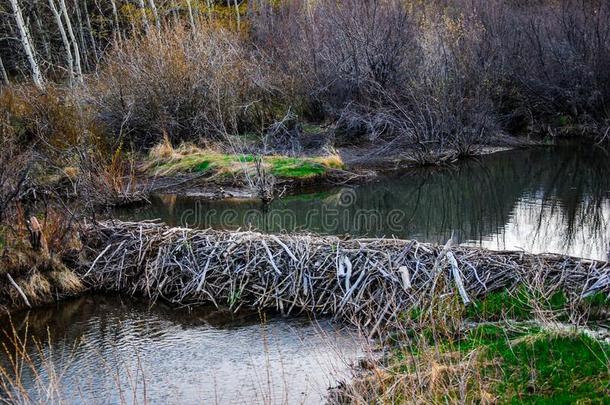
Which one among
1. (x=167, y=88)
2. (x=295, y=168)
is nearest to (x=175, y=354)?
(x=295, y=168)

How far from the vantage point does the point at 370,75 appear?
2400cm

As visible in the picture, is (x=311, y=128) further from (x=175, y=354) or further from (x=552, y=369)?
(x=552, y=369)

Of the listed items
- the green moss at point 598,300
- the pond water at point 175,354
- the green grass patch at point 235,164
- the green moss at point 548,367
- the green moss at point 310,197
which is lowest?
the green moss at point 310,197

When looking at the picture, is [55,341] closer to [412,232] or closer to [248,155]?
[412,232]

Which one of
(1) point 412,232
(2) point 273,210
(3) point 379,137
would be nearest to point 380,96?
(3) point 379,137

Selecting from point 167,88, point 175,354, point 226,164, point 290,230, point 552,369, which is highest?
point 167,88

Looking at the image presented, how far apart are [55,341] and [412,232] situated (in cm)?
721

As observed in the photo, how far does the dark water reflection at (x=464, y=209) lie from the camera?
512 inches

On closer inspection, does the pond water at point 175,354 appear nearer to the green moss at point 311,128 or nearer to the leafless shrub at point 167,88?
the leafless shrub at point 167,88

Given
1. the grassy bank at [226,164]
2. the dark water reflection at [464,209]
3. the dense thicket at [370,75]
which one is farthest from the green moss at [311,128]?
the dark water reflection at [464,209]

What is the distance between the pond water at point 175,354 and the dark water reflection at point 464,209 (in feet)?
13.2

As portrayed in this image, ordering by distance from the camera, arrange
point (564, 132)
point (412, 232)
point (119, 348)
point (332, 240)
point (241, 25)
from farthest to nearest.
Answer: point (241, 25) < point (564, 132) < point (412, 232) < point (332, 240) < point (119, 348)

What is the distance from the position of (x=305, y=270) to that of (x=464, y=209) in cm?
692

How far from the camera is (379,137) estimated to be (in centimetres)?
2289
